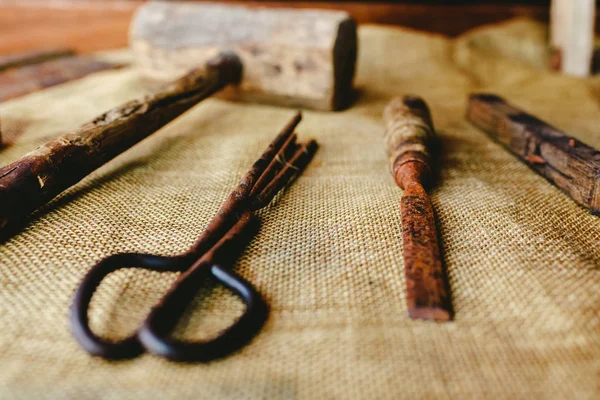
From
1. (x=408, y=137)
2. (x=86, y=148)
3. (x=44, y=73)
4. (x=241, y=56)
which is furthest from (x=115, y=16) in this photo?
(x=408, y=137)

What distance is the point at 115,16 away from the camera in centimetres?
300

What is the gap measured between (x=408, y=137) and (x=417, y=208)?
293 mm

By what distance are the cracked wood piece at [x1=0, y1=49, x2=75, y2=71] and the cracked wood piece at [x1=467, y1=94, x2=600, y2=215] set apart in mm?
2124

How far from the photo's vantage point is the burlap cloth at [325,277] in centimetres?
72

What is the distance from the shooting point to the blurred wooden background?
2.82m

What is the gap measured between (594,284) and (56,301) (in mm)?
956

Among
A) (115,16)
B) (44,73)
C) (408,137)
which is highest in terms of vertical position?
(115,16)

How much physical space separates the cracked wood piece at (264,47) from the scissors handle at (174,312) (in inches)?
40.5

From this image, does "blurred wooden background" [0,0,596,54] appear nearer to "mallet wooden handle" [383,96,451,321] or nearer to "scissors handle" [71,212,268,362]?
"mallet wooden handle" [383,96,451,321]

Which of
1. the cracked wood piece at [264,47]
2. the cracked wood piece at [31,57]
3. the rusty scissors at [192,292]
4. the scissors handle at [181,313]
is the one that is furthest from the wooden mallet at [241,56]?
the cracked wood piece at [31,57]

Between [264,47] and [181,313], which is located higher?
[264,47]

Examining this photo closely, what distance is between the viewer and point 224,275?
833mm

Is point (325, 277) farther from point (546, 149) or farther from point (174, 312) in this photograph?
point (546, 149)

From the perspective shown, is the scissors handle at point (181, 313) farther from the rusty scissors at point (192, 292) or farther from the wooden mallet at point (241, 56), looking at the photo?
the wooden mallet at point (241, 56)
